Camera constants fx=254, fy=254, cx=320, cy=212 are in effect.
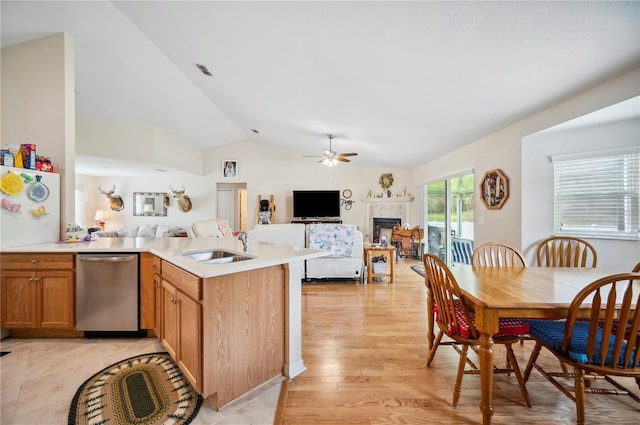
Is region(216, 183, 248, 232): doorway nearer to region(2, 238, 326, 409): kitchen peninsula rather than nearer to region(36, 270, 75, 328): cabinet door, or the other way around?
region(36, 270, 75, 328): cabinet door

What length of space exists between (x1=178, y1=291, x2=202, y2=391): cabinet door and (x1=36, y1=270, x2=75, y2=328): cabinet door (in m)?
1.42

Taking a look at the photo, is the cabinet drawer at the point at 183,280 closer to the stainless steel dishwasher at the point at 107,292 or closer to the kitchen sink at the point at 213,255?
the kitchen sink at the point at 213,255

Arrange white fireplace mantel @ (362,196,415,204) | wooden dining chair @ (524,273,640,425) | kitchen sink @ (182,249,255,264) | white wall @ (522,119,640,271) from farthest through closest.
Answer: white fireplace mantel @ (362,196,415,204) < white wall @ (522,119,640,271) < kitchen sink @ (182,249,255,264) < wooden dining chair @ (524,273,640,425)

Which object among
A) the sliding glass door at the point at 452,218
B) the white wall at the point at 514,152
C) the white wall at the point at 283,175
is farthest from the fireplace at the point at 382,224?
the white wall at the point at 514,152

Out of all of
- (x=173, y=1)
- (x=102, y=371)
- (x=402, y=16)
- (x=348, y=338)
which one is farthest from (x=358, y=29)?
(x=102, y=371)

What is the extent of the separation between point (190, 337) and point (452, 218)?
16.5 feet

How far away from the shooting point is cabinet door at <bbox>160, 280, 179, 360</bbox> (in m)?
1.80

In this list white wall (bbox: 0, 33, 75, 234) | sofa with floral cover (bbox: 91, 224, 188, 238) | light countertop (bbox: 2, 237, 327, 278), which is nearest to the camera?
light countertop (bbox: 2, 237, 327, 278)

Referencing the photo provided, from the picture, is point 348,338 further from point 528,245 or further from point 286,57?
point 286,57

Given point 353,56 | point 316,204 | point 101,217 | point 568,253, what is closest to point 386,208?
point 316,204

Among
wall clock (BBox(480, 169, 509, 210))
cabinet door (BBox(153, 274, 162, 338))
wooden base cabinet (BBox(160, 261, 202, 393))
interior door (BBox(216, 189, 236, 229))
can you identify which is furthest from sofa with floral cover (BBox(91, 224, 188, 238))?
wall clock (BBox(480, 169, 509, 210))

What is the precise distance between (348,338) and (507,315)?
1.45m

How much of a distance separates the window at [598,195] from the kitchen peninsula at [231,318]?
10.4ft

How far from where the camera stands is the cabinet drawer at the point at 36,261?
2256 millimetres
